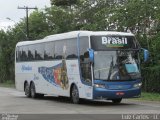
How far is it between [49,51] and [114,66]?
5881 millimetres

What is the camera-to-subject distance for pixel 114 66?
76.9 feet

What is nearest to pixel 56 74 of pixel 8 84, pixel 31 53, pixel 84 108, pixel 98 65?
pixel 31 53

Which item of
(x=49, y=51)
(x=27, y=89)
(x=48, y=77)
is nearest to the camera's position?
(x=49, y=51)

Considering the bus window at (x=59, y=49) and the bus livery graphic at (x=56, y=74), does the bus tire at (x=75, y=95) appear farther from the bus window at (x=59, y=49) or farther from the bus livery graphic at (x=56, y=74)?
the bus window at (x=59, y=49)

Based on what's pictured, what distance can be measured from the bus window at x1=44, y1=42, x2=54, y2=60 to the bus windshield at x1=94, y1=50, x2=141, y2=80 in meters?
5.04

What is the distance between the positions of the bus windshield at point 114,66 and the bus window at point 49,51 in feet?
16.5

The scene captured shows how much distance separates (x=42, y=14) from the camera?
213 ft

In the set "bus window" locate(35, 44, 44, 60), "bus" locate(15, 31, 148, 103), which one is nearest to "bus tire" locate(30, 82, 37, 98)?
"bus window" locate(35, 44, 44, 60)

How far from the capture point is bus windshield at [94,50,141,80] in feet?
76.5

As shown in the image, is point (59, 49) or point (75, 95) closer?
point (75, 95)

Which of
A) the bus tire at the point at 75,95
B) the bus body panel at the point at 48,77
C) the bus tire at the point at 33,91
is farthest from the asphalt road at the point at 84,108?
the bus tire at the point at 33,91

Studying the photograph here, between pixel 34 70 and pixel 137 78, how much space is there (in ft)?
29.3

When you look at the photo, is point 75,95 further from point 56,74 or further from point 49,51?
point 49,51

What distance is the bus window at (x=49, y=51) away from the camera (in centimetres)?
2798
